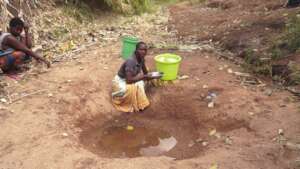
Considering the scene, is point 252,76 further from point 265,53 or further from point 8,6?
point 8,6

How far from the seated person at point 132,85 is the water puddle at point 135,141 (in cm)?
35

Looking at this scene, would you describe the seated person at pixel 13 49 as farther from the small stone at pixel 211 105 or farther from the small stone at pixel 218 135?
the small stone at pixel 218 135

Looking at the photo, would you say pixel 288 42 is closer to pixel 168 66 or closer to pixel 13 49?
pixel 168 66

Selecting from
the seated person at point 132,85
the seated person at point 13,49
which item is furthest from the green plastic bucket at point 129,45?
the seated person at point 13,49

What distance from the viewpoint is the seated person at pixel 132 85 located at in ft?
16.0

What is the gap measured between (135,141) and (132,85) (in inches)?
29.7

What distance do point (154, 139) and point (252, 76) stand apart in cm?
184

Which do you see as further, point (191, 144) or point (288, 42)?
point (288, 42)

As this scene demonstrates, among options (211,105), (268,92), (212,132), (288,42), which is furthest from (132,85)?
(288,42)

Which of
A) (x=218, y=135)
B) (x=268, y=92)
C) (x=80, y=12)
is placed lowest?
(x=218, y=135)

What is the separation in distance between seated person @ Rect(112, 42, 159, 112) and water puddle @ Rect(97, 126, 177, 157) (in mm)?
346

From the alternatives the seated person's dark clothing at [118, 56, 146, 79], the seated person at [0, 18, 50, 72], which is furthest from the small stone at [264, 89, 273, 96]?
the seated person at [0, 18, 50, 72]

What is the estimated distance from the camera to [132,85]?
195 inches

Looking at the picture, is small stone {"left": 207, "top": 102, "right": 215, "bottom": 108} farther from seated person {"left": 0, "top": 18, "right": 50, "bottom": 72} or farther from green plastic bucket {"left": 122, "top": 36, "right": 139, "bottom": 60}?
seated person {"left": 0, "top": 18, "right": 50, "bottom": 72}
